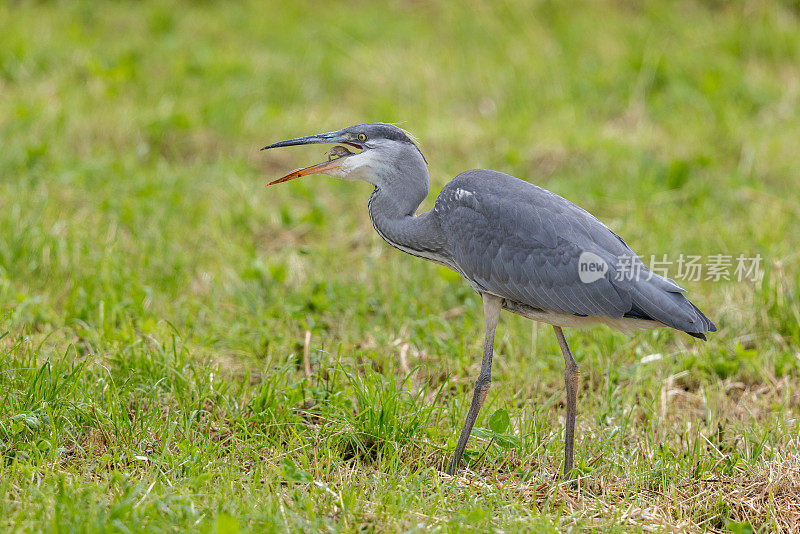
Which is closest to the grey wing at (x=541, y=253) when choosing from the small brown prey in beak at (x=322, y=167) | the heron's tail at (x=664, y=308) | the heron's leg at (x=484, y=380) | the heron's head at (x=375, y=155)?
the heron's tail at (x=664, y=308)

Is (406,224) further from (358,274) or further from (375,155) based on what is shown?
(358,274)

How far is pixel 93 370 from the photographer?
4488 millimetres

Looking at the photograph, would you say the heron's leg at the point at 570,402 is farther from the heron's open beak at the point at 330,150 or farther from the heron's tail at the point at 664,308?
the heron's open beak at the point at 330,150

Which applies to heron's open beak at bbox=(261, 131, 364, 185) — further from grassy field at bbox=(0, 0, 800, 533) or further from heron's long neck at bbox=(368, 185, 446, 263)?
grassy field at bbox=(0, 0, 800, 533)

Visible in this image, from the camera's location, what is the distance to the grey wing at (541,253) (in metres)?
4.05

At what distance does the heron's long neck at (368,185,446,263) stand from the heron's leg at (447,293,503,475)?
35cm

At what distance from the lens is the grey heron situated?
4062 mm

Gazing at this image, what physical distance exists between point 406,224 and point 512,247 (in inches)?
21.5

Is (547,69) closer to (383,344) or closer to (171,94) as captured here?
(171,94)

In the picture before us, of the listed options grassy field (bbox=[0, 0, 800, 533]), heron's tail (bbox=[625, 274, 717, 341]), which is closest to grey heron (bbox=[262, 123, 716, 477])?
heron's tail (bbox=[625, 274, 717, 341])

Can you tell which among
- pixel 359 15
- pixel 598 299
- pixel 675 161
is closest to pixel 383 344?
pixel 598 299

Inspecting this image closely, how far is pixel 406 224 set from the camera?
14.5ft

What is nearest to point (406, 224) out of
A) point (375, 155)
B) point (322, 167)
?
point (375, 155)

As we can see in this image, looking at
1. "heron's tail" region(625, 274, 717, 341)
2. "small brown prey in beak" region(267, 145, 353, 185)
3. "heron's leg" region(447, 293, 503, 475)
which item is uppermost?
"small brown prey in beak" region(267, 145, 353, 185)
